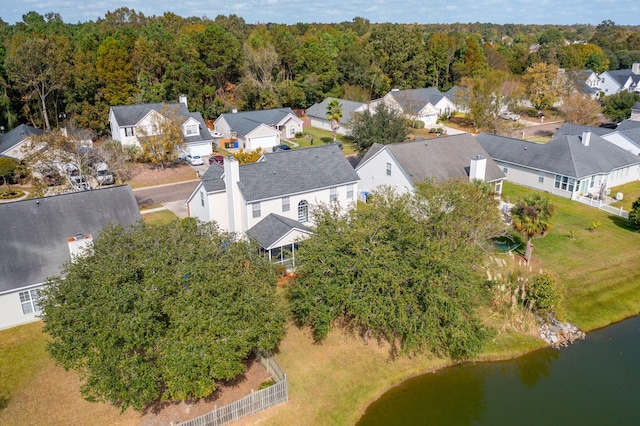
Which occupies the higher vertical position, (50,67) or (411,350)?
(50,67)

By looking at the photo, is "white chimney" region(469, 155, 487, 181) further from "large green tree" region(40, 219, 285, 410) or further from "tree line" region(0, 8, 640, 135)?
"tree line" region(0, 8, 640, 135)

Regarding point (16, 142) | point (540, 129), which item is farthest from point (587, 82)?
point (16, 142)

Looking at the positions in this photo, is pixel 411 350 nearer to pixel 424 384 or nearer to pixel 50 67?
pixel 424 384

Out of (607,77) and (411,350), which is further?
(607,77)

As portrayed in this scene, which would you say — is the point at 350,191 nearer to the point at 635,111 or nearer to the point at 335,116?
the point at 335,116

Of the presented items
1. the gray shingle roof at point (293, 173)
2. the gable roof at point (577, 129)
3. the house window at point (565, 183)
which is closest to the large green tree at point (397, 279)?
the gray shingle roof at point (293, 173)

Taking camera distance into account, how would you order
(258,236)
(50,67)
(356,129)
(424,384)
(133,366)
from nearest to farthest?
(133,366) → (424,384) → (258,236) → (356,129) → (50,67)

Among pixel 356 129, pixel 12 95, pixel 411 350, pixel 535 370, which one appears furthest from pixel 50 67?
pixel 535 370
